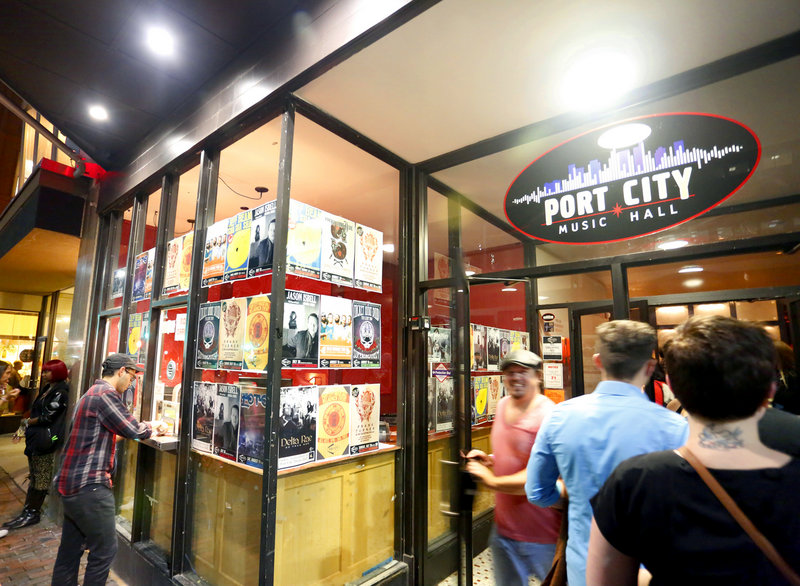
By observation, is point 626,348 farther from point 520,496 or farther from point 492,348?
point 492,348

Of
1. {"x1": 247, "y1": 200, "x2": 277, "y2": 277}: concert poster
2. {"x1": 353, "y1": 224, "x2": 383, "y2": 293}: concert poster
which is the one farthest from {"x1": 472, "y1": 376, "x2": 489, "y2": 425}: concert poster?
{"x1": 247, "y1": 200, "x2": 277, "y2": 277}: concert poster

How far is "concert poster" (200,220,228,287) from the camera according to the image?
306 cm

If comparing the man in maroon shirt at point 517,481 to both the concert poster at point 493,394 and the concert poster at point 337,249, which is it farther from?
the concert poster at point 493,394

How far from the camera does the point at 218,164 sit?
3400mm

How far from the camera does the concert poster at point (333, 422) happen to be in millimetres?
2721

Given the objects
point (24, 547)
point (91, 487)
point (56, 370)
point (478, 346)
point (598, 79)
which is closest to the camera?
point (598, 79)

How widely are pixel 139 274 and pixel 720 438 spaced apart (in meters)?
4.54

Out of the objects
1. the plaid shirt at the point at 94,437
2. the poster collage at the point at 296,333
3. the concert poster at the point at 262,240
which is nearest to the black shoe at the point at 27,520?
the plaid shirt at the point at 94,437

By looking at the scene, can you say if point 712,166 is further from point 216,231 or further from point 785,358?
point 216,231

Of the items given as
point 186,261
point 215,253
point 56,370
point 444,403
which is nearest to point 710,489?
point 444,403

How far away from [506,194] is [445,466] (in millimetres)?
2202

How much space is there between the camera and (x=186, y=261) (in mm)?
3439

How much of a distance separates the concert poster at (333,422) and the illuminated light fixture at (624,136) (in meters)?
2.26

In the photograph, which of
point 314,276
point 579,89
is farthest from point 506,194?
point 314,276
